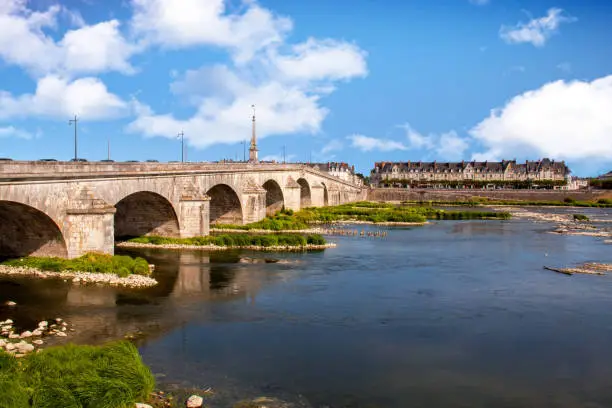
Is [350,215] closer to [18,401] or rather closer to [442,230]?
[442,230]

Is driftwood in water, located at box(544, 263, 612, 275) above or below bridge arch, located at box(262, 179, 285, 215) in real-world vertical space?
below

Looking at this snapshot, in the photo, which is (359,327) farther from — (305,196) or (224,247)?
(305,196)

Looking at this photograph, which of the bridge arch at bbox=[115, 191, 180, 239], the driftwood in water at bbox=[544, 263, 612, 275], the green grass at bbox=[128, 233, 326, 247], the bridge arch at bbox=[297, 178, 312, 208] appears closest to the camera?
the driftwood in water at bbox=[544, 263, 612, 275]

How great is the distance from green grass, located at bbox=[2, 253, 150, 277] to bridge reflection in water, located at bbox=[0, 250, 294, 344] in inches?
55.1

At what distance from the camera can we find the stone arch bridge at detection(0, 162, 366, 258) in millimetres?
26922

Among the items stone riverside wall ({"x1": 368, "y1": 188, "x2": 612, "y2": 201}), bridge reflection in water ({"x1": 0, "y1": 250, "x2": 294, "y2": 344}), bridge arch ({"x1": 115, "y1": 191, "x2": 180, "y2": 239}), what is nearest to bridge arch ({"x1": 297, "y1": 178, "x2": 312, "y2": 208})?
stone riverside wall ({"x1": 368, "y1": 188, "x2": 612, "y2": 201})

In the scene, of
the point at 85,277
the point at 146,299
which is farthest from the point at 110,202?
the point at 146,299

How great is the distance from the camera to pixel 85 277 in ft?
88.6

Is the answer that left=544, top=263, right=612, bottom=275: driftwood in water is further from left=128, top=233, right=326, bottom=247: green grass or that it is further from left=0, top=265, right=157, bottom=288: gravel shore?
left=0, top=265, right=157, bottom=288: gravel shore

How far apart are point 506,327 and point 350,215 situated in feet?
161

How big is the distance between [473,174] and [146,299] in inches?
5370

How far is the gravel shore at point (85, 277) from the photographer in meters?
26.8

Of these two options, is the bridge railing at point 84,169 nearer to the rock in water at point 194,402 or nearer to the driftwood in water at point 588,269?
the rock in water at point 194,402

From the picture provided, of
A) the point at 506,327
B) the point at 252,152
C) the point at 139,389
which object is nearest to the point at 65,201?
the point at 139,389
